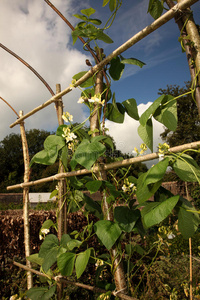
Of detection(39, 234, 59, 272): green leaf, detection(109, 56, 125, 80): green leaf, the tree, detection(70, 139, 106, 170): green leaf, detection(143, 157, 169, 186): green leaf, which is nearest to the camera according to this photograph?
detection(143, 157, 169, 186): green leaf

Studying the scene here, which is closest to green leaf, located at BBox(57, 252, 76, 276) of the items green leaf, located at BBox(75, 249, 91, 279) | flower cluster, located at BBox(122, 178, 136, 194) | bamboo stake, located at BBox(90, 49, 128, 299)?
green leaf, located at BBox(75, 249, 91, 279)

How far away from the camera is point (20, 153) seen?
1073 inches

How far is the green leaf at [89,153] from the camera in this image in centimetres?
98

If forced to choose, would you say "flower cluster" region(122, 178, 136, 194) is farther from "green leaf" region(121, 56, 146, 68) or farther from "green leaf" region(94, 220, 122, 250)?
"green leaf" region(121, 56, 146, 68)

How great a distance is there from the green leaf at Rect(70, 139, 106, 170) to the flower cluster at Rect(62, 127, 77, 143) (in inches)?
9.1

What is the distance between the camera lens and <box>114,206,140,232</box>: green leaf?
41.5 inches

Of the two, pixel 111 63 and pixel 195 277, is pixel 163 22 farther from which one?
pixel 195 277

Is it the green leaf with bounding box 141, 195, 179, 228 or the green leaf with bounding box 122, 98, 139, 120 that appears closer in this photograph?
the green leaf with bounding box 141, 195, 179, 228

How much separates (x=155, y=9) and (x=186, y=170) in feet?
2.28

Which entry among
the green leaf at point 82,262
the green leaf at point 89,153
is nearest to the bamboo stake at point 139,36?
the green leaf at point 89,153

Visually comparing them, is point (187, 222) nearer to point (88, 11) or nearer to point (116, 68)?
point (116, 68)

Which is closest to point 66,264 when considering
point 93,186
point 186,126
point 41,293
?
point 93,186

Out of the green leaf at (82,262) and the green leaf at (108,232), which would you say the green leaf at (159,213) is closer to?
the green leaf at (108,232)

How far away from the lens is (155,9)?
1.00 m
